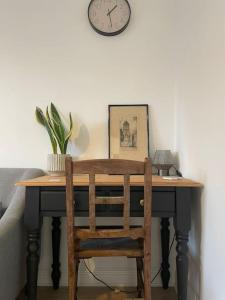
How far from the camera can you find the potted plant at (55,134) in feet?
6.41

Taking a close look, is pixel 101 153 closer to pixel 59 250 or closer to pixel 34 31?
pixel 59 250

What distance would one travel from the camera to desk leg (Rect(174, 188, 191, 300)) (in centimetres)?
154

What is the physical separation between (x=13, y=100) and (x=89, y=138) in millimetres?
668

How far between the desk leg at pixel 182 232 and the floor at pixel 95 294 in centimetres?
49

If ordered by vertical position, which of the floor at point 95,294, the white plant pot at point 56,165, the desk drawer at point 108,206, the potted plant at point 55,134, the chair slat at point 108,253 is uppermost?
the potted plant at point 55,134

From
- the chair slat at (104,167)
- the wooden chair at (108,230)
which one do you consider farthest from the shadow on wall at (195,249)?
the chair slat at (104,167)

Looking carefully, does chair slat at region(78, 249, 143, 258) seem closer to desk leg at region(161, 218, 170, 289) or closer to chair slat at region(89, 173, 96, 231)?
chair slat at region(89, 173, 96, 231)

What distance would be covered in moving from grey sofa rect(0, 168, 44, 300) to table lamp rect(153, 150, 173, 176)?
887 mm

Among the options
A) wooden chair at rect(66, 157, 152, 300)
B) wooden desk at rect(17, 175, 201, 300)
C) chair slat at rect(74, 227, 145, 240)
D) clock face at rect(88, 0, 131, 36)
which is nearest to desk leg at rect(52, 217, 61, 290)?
wooden desk at rect(17, 175, 201, 300)

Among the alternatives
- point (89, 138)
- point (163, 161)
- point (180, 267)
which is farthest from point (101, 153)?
point (180, 267)


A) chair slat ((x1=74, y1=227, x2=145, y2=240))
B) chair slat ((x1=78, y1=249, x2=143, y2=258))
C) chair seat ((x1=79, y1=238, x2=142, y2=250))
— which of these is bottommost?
chair slat ((x1=78, y1=249, x2=143, y2=258))

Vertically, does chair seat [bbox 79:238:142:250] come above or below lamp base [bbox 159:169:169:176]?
below

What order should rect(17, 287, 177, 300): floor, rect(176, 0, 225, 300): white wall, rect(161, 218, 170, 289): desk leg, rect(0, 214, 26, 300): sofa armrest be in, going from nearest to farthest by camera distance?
1. rect(176, 0, 225, 300): white wall
2. rect(0, 214, 26, 300): sofa armrest
3. rect(17, 287, 177, 300): floor
4. rect(161, 218, 170, 289): desk leg

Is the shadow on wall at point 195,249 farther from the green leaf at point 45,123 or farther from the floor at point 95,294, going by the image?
the green leaf at point 45,123
